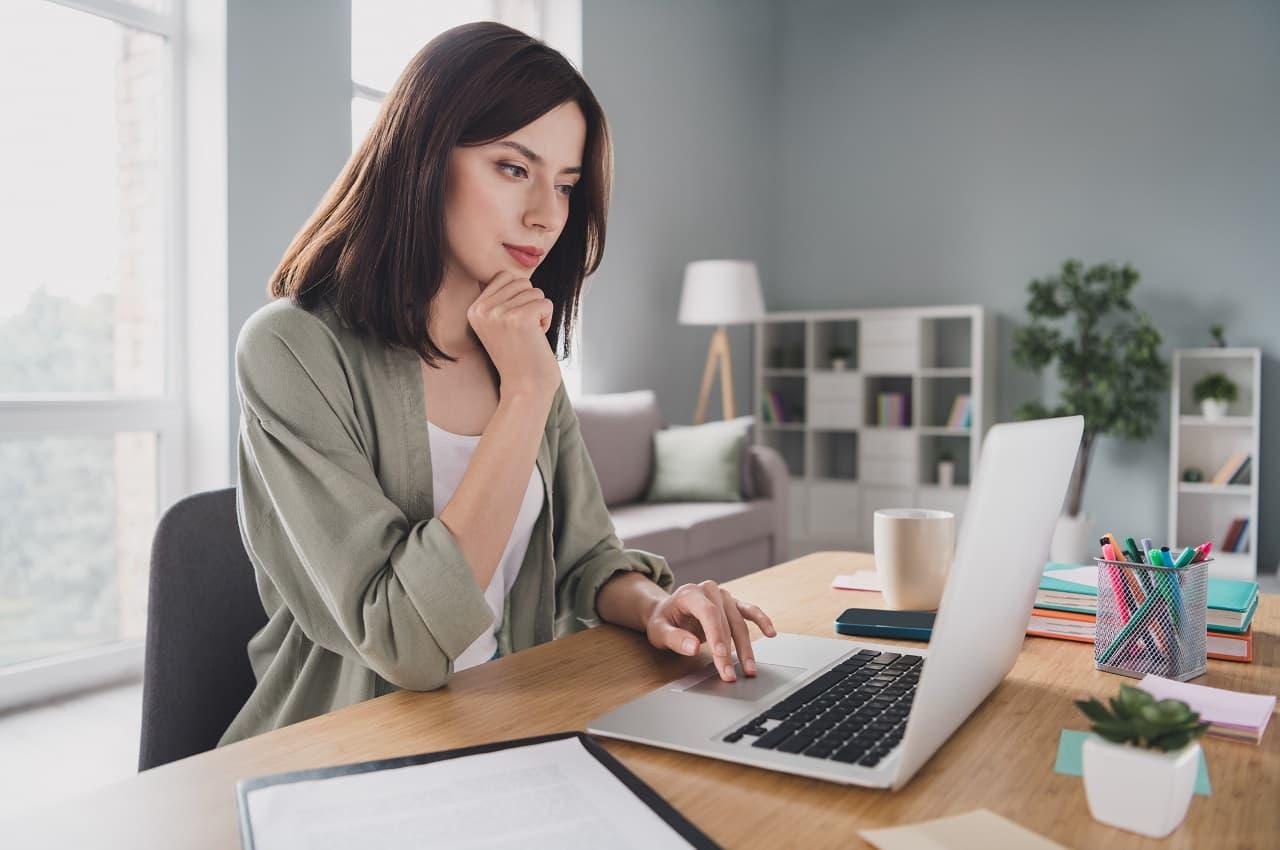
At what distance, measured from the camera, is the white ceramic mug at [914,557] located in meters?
1.09

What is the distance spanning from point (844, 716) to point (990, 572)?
0.15 m

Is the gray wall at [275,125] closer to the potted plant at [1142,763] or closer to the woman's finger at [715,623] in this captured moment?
the woman's finger at [715,623]

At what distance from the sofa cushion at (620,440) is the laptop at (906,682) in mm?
3159

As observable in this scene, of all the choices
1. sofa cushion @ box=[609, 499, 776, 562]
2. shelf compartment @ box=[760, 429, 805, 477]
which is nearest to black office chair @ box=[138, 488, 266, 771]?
sofa cushion @ box=[609, 499, 776, 562]

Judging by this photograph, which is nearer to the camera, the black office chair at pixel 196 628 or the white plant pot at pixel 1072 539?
the black office chair at pixel 196 628

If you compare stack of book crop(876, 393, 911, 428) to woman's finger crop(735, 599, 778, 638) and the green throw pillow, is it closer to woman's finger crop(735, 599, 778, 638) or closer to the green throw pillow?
the green throw pillow

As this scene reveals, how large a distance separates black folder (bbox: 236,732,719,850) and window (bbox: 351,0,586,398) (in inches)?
114

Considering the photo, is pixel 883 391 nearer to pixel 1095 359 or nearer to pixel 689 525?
pixel 1095 359

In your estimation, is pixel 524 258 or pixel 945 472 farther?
pixel 945 472

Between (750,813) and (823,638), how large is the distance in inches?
16.0

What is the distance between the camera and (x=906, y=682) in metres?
0.79

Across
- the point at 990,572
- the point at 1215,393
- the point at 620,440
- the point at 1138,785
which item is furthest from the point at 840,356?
the point at 1138,785

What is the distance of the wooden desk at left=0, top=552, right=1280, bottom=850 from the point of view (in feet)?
1.83

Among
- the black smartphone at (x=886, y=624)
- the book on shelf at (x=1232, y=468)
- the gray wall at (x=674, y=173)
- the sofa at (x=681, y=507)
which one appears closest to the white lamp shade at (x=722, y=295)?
the gray wall at (x=674, y=173)
